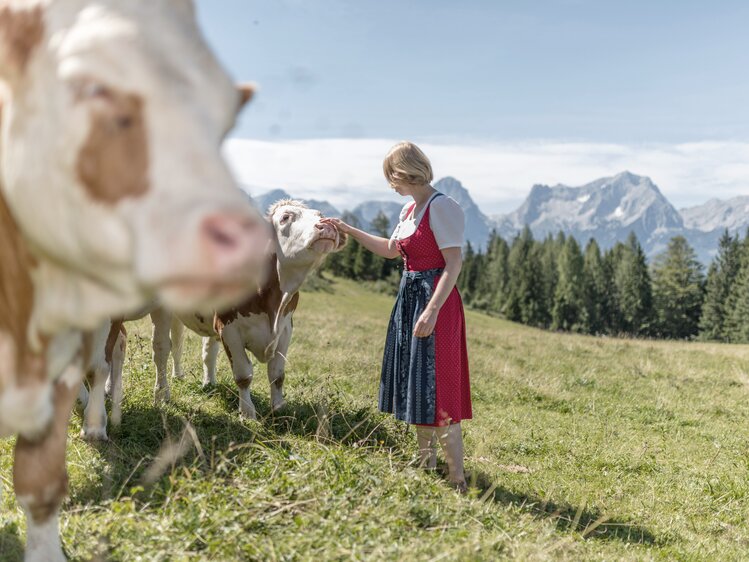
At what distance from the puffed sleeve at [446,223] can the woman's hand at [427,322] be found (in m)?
0.53

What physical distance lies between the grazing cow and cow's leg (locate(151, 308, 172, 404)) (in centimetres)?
529

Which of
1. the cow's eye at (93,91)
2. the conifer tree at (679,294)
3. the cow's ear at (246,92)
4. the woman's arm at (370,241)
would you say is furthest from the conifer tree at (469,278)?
the cow's eye at (93,91)

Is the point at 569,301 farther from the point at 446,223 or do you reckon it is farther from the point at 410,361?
the point at 446,223

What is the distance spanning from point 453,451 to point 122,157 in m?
4.46

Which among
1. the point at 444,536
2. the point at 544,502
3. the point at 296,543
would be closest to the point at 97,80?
the point at 296,543

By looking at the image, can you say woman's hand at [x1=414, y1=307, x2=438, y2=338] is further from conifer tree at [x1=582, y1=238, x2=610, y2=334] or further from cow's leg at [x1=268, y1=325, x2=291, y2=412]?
conifer tree at [x1=582, y1=238, x2=610, y2=334]

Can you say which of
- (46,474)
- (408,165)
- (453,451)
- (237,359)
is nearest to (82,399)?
(237,359)

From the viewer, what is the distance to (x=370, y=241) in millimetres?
6281

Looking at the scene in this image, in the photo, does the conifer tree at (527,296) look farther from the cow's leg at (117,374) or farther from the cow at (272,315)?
the cow's leg at (117,374)

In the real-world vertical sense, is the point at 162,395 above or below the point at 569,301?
above

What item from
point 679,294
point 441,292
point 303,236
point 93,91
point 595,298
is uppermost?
point 93,91

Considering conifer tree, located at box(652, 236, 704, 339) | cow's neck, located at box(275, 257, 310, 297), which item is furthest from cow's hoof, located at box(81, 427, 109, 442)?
conifer tree, located at box(652, 236, 704, 339)

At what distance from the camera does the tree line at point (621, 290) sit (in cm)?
→ 9538

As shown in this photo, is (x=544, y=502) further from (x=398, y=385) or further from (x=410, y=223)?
(x=410, y=223)
